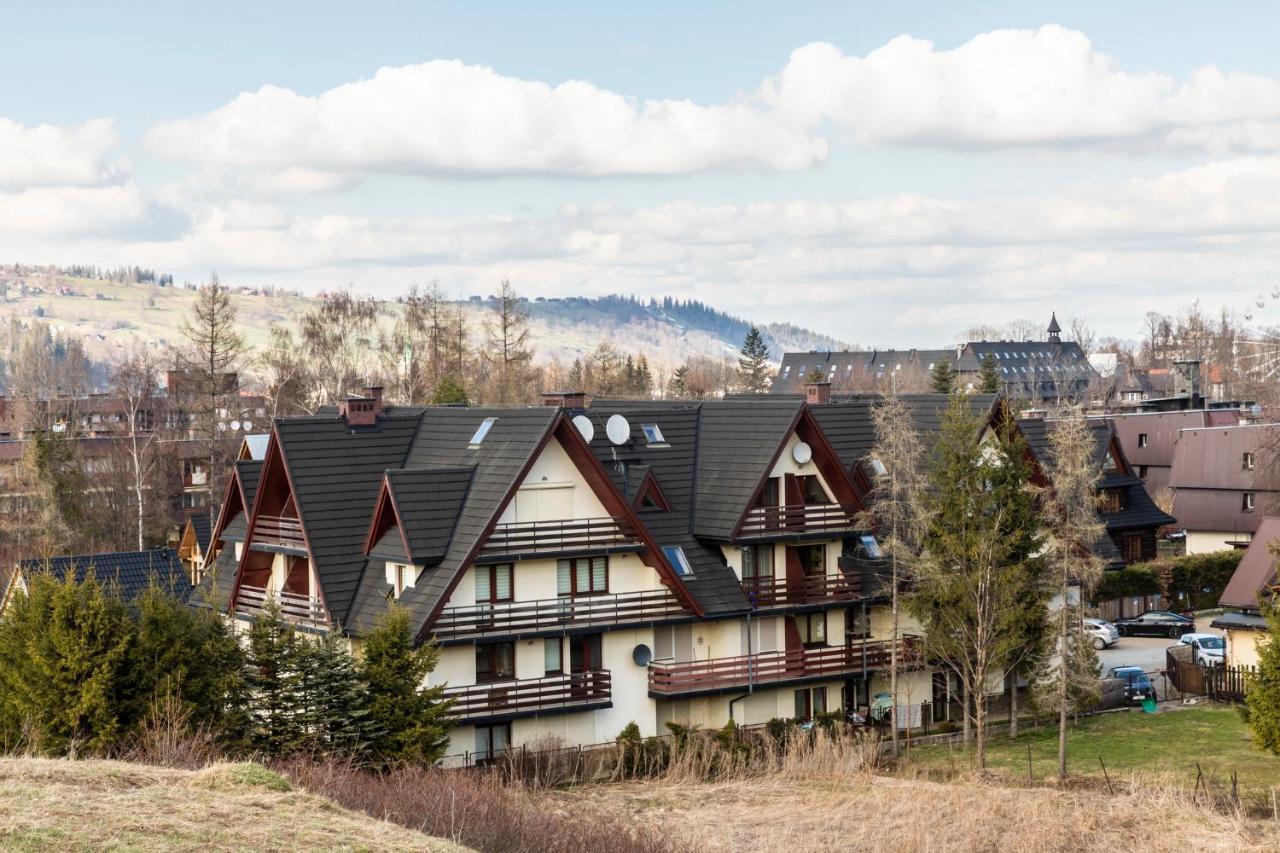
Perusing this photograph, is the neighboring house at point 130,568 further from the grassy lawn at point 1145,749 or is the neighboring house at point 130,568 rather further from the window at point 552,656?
the grassy lawn at point 1145,749

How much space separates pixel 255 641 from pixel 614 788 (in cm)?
870

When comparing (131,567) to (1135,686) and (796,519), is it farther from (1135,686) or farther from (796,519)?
(1135,686)

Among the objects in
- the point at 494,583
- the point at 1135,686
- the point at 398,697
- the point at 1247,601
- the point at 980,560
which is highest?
the point at 980,560

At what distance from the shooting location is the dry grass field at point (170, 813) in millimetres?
17062

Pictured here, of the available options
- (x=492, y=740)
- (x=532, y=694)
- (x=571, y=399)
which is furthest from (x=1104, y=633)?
(x=492, y=740)

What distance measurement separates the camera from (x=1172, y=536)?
80375 mm

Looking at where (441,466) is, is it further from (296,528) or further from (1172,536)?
(1172,536)

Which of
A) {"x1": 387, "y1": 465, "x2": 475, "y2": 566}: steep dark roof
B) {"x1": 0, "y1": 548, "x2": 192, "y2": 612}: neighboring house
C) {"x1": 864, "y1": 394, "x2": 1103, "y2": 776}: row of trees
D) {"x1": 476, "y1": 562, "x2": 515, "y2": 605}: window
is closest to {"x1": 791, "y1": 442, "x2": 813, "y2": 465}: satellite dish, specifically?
{"x1": 864, "y1": 394, "x2": 1103, "y2": 776}: row of trees

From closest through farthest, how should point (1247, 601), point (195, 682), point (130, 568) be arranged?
1. point (195, 682)
2. point (1247, 601)
3. point (130, 568)

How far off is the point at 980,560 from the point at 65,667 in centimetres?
2189

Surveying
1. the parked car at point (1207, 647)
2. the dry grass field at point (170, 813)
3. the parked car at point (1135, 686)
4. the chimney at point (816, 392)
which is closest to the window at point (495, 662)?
the dry grass field at point (170, 813)

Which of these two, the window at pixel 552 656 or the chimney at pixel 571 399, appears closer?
the window at pixel 552 656

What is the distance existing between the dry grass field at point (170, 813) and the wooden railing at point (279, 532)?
57.0 ft

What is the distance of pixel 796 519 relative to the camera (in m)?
42.2
